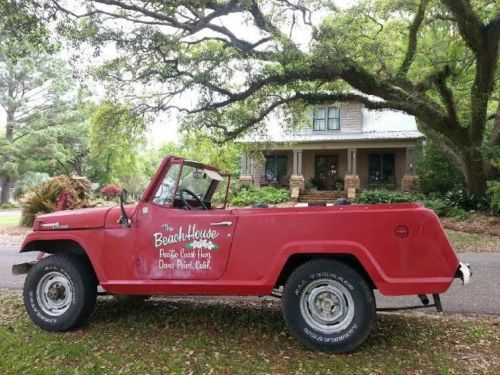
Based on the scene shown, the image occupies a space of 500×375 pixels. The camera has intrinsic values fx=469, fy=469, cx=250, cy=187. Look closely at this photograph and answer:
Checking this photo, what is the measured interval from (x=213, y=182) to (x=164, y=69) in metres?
8.00

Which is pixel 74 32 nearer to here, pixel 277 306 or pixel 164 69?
pixel 164 69

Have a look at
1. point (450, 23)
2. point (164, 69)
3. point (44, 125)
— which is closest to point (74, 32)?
point (164, 69)

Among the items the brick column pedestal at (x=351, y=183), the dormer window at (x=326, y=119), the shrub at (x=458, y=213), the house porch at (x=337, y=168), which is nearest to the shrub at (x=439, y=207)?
the shrub at (x=458, y=213)

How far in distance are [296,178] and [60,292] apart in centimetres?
2227

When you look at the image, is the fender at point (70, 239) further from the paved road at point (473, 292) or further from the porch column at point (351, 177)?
the porch column at point (351, 177)

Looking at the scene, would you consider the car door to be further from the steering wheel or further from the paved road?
the paved road

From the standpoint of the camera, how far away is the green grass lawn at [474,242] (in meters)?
11.2

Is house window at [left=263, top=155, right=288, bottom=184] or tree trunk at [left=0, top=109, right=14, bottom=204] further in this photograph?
tree trunk at [left=0, top=109, right=14, bottom=204]

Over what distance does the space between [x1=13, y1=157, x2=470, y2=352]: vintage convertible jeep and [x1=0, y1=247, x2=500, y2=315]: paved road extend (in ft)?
6.00

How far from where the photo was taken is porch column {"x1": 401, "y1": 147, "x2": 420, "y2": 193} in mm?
25170

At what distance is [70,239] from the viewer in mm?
4938

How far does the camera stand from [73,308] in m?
4.86

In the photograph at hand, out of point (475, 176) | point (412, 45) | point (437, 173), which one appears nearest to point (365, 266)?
point (412, 45)

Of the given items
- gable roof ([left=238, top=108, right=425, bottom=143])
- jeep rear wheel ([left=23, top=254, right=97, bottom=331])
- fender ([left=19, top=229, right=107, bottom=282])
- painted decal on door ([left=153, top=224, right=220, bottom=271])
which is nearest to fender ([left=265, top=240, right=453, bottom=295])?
painted decal on door ([left=153, top=224, right=220, bottom=271])
